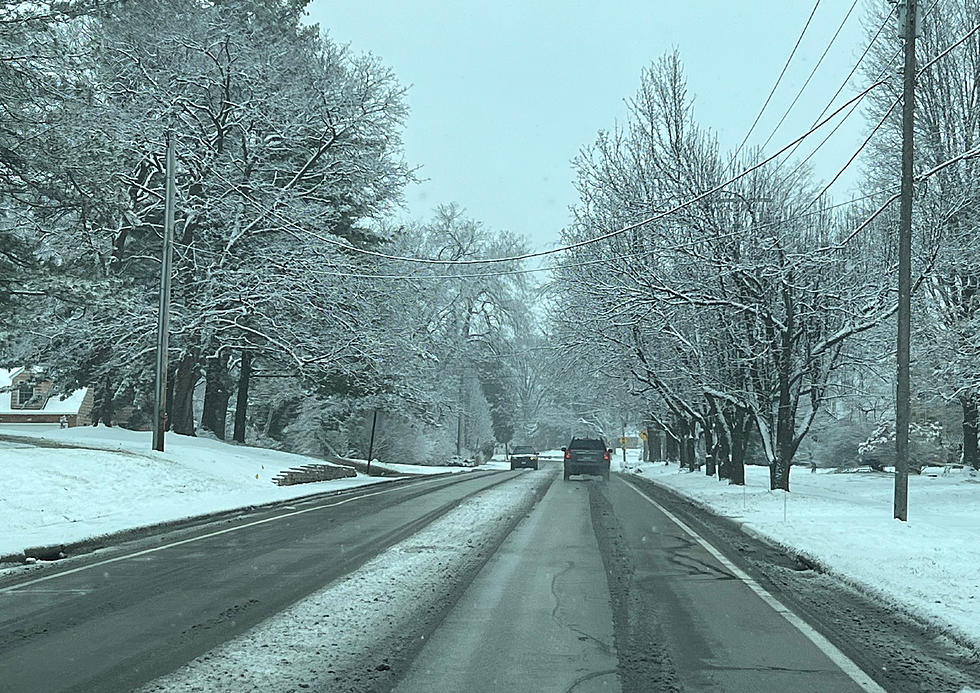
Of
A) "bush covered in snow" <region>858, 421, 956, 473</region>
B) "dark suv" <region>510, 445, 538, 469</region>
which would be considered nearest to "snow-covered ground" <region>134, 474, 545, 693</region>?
"bush covered in snow" <region>858, 421, 956, 473</region>

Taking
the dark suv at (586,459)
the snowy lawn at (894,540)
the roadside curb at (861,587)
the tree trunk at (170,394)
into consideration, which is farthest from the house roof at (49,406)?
the roadside curb at (861,587)

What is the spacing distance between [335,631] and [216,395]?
33.6 meters

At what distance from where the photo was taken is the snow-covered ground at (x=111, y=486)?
50.8 ft

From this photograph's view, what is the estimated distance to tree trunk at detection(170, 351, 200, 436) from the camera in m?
32.8

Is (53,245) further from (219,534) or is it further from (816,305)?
(816,305)

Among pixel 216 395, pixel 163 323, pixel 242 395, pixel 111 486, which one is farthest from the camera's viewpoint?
pixel 216 395

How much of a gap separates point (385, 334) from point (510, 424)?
5630cm

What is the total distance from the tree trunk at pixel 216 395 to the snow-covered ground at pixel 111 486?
643 cm

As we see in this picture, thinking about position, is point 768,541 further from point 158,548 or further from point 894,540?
point 158,548

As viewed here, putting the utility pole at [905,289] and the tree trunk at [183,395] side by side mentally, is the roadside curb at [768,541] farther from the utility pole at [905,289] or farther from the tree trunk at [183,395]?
the tree trunk at [183,395]

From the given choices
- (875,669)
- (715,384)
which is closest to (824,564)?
(875,669)

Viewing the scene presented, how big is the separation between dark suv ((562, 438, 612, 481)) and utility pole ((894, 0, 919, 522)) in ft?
72.3

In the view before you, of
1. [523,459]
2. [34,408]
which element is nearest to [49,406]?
[34,408]

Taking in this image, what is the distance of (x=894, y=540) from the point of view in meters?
14.1
